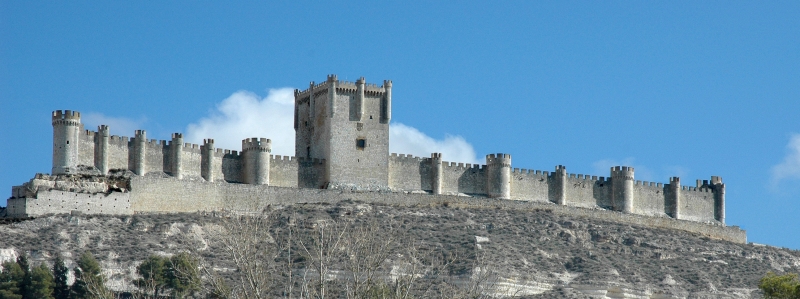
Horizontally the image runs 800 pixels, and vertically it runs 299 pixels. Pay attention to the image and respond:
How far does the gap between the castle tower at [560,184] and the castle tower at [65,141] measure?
82.2ft

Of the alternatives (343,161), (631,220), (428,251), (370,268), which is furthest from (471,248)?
(370,268)

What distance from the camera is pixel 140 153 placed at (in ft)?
228

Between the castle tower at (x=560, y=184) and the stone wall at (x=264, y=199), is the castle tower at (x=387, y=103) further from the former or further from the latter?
the castle tower at (x=560, y=184)

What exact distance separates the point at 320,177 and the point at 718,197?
24194 mm

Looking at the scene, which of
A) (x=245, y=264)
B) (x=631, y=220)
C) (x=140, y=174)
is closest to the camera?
(x=245, y=264)

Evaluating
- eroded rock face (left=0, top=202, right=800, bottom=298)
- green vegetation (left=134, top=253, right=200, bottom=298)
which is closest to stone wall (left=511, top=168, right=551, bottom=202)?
eroded rock face (left=0, top=202, right=800, bottom=298)

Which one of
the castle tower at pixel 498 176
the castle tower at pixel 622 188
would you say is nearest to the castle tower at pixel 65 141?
the castle tower at pixel 498 176

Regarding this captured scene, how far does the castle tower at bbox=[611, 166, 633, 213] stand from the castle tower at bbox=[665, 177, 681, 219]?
2.89 m

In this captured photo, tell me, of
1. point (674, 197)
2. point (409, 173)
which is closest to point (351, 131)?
point (409, 173)

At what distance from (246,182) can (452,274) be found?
13360 millimetres

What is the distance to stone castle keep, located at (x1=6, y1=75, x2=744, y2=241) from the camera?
66.0 m

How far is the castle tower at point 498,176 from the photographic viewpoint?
78.2 metres

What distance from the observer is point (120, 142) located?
227ft

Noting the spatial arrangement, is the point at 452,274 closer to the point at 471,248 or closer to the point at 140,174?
the point at 471,248
